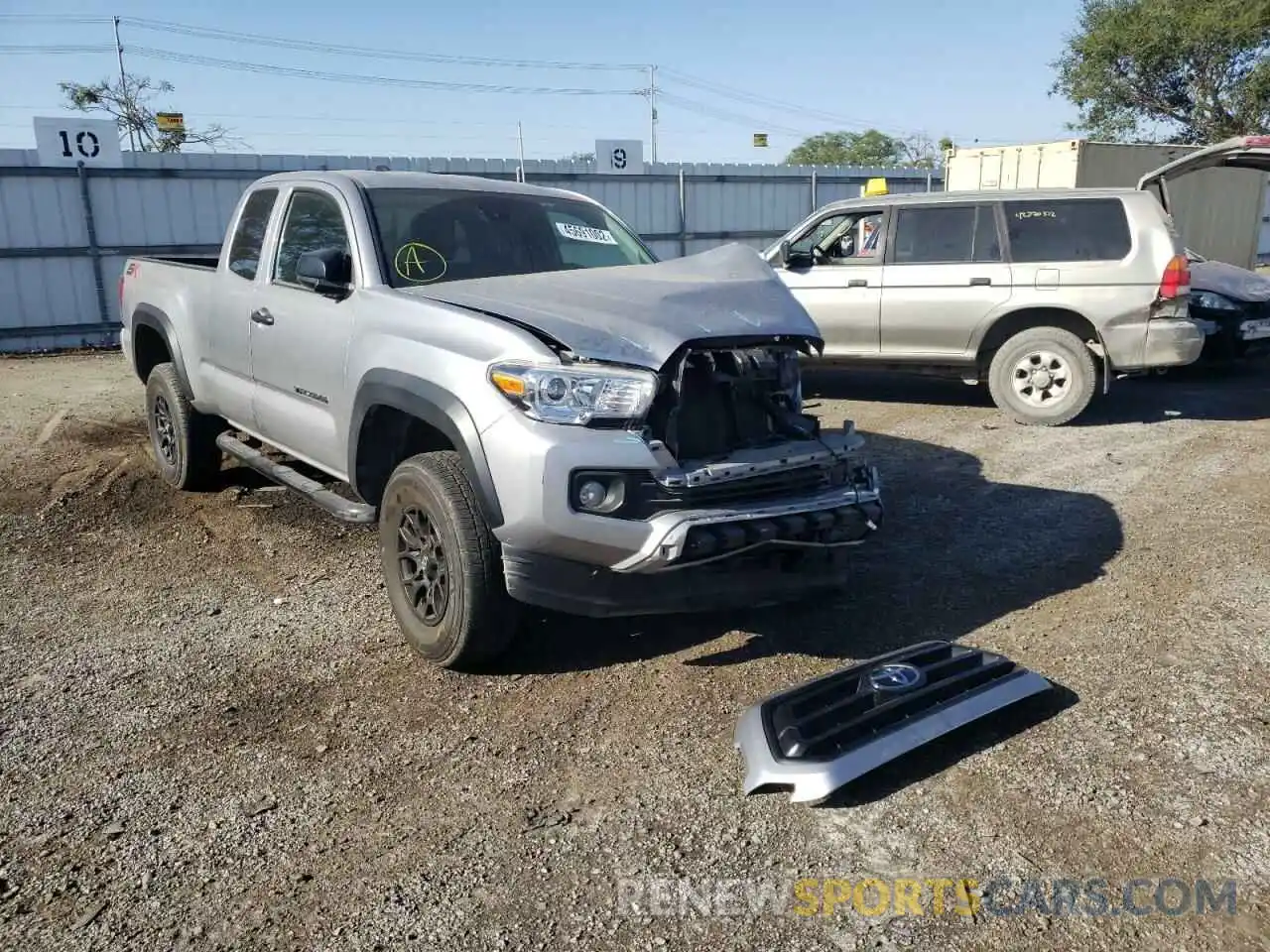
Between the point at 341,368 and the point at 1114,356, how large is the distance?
20.0 ft

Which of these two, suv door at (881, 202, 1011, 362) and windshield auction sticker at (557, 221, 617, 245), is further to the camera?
suv door at (881, 202, 1011, 362)

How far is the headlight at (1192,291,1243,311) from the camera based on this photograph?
9492 millimetres

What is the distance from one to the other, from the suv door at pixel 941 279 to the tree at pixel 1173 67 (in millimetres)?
21494

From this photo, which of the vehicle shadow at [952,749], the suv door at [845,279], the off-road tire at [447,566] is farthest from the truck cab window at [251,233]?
the suv door at [845,279]

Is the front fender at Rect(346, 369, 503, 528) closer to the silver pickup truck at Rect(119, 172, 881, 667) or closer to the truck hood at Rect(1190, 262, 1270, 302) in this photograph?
the silver pickup truck at Rect(119, 172, 881, 667)

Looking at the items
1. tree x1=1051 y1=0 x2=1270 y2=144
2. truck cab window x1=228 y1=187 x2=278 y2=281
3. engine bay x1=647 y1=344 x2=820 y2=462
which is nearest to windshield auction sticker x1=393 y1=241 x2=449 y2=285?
truck cab window x1=228 y1=187 x2=278 y2=281

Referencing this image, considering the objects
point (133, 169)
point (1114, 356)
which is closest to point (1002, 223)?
point (1114, 356)

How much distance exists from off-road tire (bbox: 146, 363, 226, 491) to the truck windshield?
7.59 feet

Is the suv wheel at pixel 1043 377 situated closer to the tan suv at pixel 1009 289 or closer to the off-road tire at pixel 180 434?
the tan suv at pixel 1009 289

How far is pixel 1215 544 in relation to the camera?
206 inches

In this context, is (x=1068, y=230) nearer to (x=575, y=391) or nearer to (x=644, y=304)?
(x=644, y=304)

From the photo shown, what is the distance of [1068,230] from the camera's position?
8141 millimetres

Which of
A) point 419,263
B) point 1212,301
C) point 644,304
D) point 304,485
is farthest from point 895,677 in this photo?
point 1212,301

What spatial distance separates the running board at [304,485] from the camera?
4.37m
